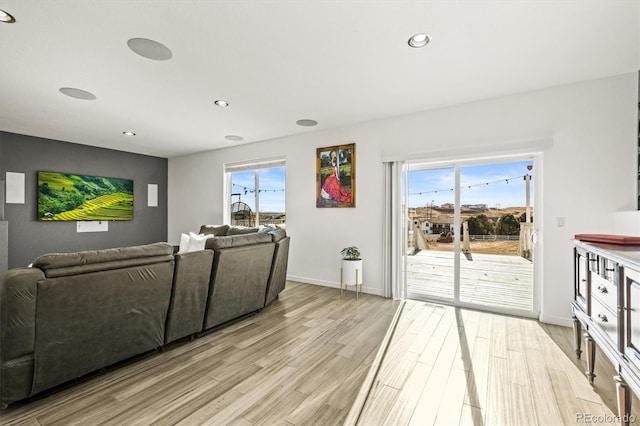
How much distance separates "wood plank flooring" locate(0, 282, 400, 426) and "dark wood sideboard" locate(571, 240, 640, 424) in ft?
4.70

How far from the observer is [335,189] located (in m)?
4.61

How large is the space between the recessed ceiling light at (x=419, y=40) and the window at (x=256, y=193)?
3297 mm

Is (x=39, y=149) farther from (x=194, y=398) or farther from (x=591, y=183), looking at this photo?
(x=591, y=183)

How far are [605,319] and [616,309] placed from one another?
0.22 meters

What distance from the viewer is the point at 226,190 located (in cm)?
614

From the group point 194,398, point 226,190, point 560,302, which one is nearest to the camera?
point 194,398

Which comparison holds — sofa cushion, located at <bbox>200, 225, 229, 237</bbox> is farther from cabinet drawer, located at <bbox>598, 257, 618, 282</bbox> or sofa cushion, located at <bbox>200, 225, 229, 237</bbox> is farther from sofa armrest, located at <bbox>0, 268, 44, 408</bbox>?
cabinet drawer, located at <bbox>598, 257, 618, 282</bbox>

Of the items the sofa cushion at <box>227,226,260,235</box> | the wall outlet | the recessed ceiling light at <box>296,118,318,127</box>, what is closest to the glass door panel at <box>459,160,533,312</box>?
the recessed ceiling light at <box>296,118,318,127</box>

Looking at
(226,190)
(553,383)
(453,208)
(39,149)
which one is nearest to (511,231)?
(453,208)

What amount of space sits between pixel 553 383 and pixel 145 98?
4.80 metres

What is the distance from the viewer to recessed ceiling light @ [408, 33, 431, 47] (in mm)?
2234

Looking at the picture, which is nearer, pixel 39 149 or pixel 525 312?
pixel 525 312

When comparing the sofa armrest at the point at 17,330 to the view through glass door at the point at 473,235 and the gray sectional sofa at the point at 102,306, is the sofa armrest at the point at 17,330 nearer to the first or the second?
the gray sectional sofa at the point at 102,306

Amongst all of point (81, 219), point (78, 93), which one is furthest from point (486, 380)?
point (81, 219)
